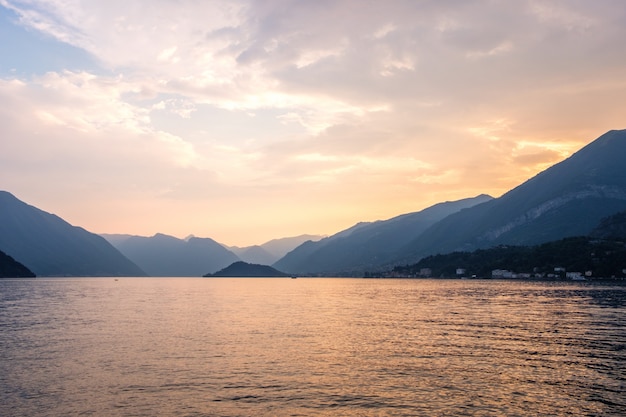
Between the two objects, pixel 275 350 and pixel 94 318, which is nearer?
pixel 275 350

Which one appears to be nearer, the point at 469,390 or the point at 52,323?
the point at 469,390

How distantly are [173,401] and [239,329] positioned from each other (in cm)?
4424

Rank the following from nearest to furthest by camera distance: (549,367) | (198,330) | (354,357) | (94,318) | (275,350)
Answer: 1. (549,367)
2. (354,357)
3. (275,350)
4. (198,330)
5. (94,318)

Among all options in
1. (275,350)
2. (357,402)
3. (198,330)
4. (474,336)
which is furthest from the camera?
(198,330)

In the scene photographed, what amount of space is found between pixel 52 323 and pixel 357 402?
248 feet

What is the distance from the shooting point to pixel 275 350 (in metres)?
60.4

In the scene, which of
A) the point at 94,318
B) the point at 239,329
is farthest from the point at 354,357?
the point at 94,318

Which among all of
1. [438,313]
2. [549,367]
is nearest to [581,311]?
[438,313]

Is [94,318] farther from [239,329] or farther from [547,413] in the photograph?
[547,413]

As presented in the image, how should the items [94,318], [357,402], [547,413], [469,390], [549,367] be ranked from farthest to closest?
[94,318] < [549,367] < [469,390] < [357,402] < [547,413]

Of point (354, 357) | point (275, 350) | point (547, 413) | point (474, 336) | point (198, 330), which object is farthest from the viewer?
point (198, 330)

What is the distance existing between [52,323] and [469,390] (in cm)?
8071

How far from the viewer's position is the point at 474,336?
2849 inches

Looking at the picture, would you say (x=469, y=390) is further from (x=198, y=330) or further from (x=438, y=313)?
(x=438, y=313)
